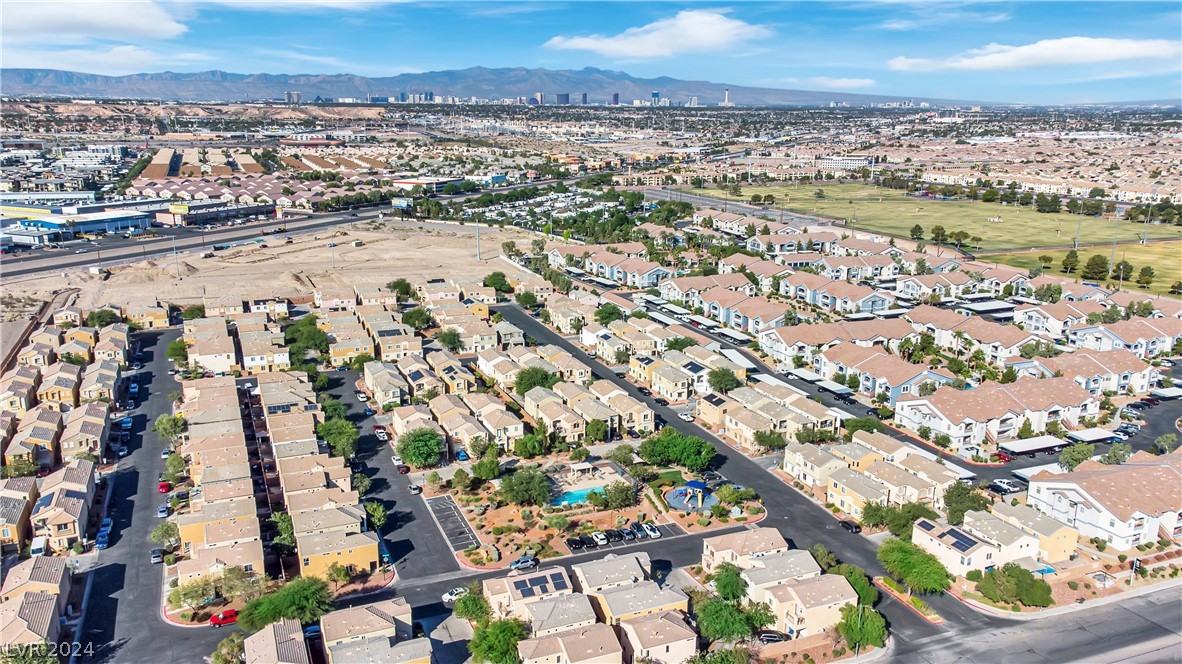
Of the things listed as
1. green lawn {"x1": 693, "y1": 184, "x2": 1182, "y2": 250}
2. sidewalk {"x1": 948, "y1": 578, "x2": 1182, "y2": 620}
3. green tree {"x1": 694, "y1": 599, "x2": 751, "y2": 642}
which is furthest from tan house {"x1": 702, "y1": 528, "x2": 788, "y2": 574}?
green lawn {"x1": 693, "y1": 184, "x2": 1182, "y2": 250}

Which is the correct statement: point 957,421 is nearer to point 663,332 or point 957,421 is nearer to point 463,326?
Answer: point 663,332

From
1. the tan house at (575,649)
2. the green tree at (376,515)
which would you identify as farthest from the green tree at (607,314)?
the tan house at (575,649)

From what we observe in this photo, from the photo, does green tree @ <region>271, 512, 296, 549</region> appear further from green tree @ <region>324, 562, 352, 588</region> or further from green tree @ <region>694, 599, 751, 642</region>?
green tree @ <region>694, 599, 751, 642</region>

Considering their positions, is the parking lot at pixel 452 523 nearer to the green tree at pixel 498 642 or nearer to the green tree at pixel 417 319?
the green tree at pixel 498 642

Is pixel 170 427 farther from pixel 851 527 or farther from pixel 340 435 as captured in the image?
pixel 851 527

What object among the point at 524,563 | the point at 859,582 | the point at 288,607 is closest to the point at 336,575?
the point at 288,607

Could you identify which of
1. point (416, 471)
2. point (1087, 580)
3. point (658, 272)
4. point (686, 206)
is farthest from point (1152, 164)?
point (416, 471)
